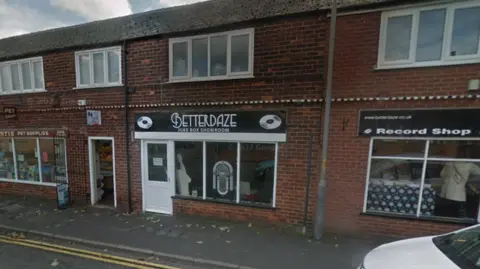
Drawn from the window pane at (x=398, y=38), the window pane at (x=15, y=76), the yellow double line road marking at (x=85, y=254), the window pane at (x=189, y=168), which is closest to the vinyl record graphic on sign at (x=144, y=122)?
the window pane at (x=189, y=168)

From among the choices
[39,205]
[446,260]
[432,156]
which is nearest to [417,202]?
[432,156]

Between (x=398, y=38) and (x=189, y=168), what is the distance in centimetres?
575

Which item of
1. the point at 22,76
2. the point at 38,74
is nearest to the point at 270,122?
the point at 38,74

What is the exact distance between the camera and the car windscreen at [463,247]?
2224 mm

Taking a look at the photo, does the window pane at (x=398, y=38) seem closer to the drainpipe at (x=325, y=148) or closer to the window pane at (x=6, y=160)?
the drainpipe at (x=325, y=148)

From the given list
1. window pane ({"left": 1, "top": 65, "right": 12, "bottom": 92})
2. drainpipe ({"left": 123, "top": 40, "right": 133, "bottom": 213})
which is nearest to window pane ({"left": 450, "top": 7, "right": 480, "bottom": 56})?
drainpipe ({"left": 123, "top": 40, "right": 133, "bottom": 213})

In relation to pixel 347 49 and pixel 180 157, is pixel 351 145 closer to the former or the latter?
pixel 347 49

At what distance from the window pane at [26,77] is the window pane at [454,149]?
1156cm

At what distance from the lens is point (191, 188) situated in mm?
6094

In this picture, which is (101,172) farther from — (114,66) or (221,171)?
(221,171)

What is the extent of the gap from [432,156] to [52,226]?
8.94m

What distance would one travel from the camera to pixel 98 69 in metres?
6.48

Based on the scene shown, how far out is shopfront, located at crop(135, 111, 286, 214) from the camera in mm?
5246

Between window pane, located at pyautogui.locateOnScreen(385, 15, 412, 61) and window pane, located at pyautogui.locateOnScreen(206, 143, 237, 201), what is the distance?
4.00 meters
